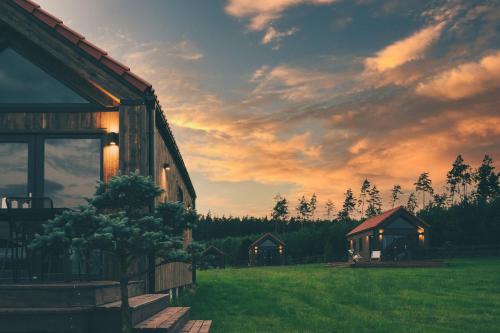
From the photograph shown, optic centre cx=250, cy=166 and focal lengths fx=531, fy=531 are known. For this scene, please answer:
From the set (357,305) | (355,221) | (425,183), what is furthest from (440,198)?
(357,305)

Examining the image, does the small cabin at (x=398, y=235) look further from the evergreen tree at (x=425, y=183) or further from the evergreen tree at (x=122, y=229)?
the evergreen tree at (x=425, y=183)

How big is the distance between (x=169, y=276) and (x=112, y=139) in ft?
16.3

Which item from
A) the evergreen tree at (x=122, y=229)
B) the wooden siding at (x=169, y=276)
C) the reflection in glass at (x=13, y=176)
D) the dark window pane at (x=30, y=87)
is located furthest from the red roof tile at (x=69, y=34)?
the wooden siding at (x=169, y=276)

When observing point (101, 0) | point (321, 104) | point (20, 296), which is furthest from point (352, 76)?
point (20, 296)

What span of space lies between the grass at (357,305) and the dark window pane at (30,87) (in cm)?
597

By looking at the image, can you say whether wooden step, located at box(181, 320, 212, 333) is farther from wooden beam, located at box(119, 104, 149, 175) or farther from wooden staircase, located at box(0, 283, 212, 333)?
wooden beam, located at box(119, 104, 149, 175)

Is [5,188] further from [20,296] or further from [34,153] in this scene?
[20,296]

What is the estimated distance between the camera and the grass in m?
12.4

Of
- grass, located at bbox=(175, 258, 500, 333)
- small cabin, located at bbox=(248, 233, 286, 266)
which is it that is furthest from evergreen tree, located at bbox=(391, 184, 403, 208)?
grass, located at bbox=(175, 258, 500, 333)

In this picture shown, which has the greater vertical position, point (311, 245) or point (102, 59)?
point (102, 59)

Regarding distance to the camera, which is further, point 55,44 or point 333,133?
point 333,133

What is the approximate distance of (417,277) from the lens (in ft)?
74.8

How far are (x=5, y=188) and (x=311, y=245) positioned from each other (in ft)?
183

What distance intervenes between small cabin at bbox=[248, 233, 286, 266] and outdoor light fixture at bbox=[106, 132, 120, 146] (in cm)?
4944
